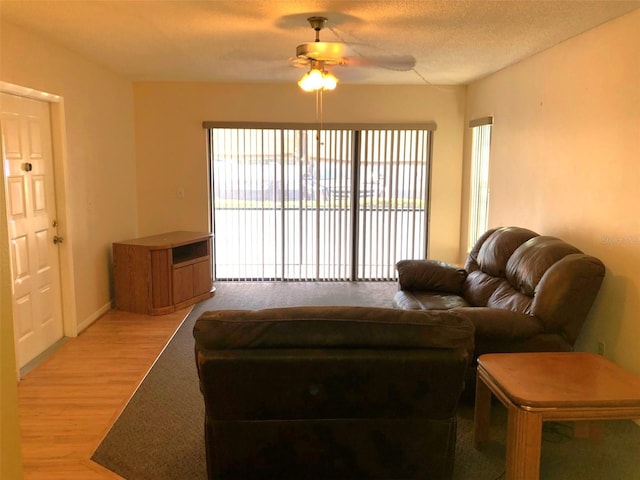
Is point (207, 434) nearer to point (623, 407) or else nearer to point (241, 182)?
point (623, 407)

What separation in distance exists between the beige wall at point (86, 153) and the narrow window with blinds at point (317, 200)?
1.10 meters

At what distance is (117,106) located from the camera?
5.54 m

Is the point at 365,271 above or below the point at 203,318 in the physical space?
below

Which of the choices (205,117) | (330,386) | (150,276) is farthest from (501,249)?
(205,117)

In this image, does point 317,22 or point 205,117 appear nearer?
point 317,22

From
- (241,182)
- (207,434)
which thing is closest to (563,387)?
(207,434)

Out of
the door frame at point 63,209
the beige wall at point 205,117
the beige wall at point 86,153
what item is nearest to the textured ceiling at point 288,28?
the beige wall at point 86,153

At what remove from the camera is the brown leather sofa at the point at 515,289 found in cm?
287

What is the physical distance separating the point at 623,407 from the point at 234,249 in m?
4.97

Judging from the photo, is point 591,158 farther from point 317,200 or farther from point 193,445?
point 317,200

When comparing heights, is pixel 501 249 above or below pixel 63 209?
below

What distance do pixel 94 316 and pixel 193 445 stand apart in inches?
103

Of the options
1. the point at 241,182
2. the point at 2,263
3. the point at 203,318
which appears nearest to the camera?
the point at 2,263

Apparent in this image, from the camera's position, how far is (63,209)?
4.27 meters
